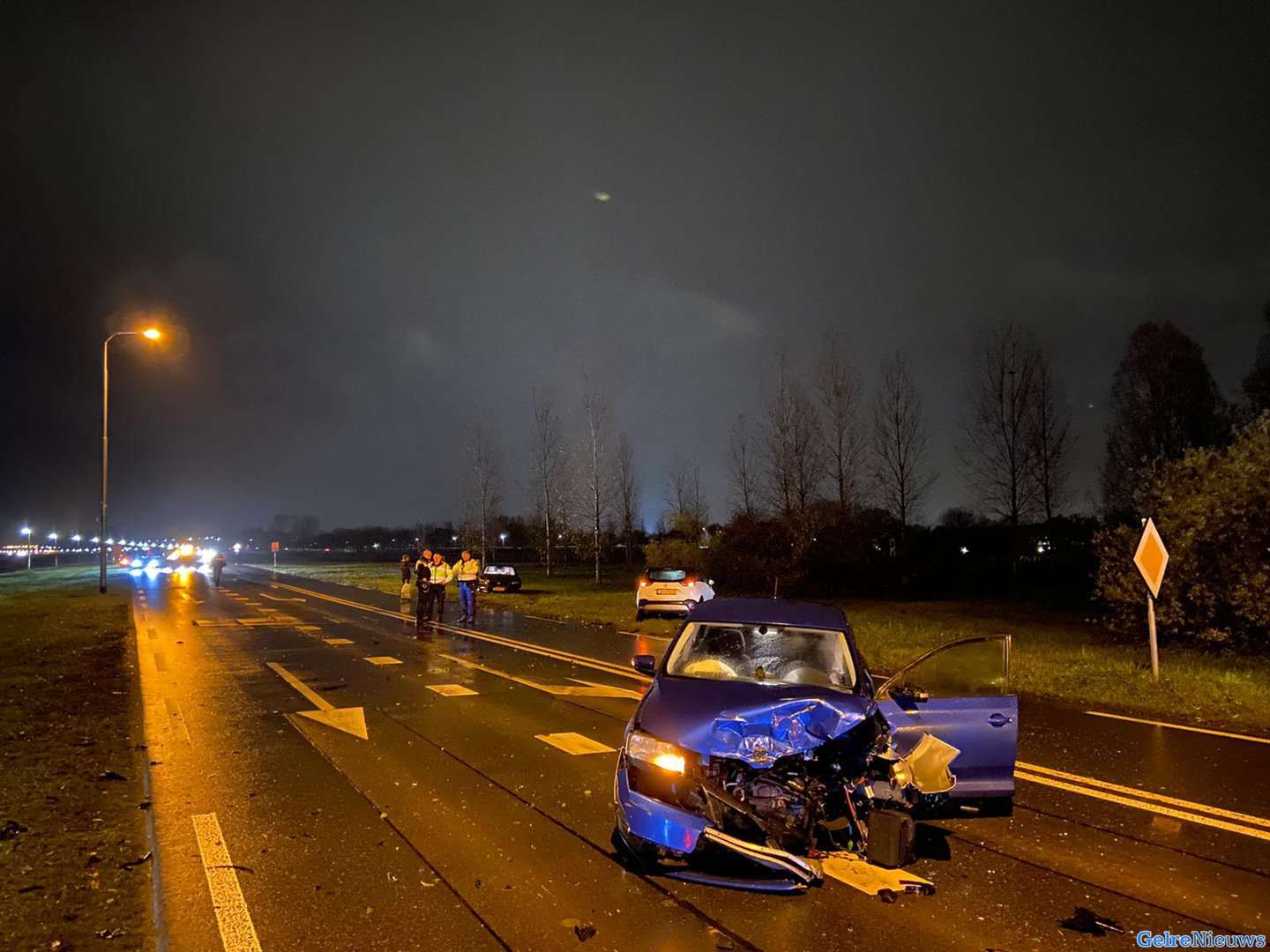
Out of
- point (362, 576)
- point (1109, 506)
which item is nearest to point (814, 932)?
point (1109, 506)

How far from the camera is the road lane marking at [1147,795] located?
5.90 meters

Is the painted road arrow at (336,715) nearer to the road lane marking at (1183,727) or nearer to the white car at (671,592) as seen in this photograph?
the road lane marking at (1183,727)

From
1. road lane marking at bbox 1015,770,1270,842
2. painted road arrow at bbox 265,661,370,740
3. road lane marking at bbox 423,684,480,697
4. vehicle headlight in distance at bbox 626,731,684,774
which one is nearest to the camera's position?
vehicle headlight in distance at bbox 626,731,684,774

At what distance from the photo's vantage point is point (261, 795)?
6438 mm

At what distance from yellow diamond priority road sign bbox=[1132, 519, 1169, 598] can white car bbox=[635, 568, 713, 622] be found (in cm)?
1045

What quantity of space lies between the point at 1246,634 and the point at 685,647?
13724mm

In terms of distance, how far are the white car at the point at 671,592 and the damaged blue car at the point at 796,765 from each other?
48.3 ft

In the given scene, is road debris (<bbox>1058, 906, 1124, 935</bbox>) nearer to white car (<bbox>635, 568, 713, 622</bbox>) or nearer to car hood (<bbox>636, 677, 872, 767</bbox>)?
car hood (<bbox>636, 677, 872, 767</bbox>)

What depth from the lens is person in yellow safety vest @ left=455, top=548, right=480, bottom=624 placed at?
1997 centimetres

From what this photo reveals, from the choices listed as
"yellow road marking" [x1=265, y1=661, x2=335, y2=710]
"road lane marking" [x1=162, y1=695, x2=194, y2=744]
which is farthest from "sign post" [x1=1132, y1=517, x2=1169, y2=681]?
"road lane marking" [x1=162, y1=695, x2=194, y2=744]

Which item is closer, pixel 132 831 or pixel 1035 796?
pixel 132 831

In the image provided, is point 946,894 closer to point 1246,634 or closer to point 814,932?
point 814,932

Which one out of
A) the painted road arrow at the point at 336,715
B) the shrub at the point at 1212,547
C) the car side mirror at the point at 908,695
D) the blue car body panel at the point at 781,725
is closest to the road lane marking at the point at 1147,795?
the blue car body panel at the point at 781,725

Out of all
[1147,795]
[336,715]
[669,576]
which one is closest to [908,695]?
[1147,795]
